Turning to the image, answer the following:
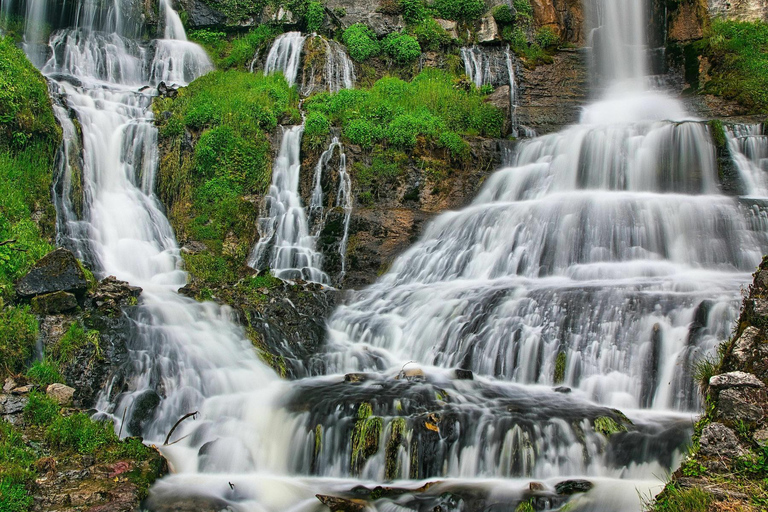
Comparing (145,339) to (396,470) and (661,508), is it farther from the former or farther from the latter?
(661,508)

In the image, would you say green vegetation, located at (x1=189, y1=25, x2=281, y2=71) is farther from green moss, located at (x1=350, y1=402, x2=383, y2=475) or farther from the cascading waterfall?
green moss, located at (x1=350, y1=402, x2=383, y2=475)

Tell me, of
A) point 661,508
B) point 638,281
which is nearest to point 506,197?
point 638,281

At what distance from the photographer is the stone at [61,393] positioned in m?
8.36

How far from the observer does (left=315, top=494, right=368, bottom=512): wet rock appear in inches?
260

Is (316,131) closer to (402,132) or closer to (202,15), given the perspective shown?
(402,132)

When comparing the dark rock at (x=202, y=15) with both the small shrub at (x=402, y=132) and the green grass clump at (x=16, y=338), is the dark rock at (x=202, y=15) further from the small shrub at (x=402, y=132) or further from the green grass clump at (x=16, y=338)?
the green grass clump at (x=16, y=338)

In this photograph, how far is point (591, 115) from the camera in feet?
67.3

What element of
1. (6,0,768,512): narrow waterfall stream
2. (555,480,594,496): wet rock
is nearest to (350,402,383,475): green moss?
(6,0,768,512): narrow waterfall stream

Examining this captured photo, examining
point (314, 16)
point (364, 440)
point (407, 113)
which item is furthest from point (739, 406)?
point (314, 16)

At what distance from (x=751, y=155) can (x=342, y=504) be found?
12982mm

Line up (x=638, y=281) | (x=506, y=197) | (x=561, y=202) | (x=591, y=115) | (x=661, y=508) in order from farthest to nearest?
(x=591, y=115) < (x=506, y=197) < (x=561, y=202) < (x=638, y=281) < (x=661, y=508)

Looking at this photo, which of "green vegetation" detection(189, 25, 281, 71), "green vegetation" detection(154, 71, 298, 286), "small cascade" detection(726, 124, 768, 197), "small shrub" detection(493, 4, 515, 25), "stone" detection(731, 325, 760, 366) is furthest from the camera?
"small shrub" detection(493, 4, 515, 25)

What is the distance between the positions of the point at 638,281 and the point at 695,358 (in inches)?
109

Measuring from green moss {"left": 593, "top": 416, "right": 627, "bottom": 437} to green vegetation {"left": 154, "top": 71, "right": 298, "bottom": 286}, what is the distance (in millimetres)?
8747
